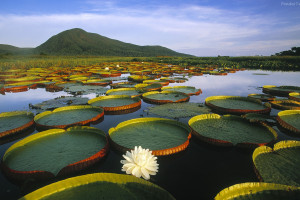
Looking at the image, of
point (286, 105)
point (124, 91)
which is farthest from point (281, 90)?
point (124, 91)

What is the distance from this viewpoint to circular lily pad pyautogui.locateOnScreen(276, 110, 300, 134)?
328cm

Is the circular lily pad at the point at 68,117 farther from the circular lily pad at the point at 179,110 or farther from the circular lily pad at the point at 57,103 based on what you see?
the circular lily pad at the point at 179,110

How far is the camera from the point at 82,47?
7938 cm

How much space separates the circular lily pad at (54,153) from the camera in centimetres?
213

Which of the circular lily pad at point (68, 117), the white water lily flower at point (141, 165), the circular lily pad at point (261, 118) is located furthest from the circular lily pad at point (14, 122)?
the circular lily pad at point (261, 118)

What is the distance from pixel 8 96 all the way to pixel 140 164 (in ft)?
25.4

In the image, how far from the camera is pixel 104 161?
102 inches

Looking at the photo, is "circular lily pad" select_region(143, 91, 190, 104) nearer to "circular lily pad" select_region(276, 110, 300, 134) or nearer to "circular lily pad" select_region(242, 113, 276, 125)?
"circular lily pad" select_region(242, 113, 276, 125)

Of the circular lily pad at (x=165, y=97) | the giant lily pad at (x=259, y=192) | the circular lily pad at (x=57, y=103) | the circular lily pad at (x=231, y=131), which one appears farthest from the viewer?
the circular lily pad at (x=165, y=97)

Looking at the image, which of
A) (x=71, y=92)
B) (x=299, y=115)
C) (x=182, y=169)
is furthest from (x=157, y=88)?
(x=182, y=169)

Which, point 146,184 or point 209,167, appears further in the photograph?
point 209,167

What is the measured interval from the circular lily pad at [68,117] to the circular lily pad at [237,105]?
3235 millimetres

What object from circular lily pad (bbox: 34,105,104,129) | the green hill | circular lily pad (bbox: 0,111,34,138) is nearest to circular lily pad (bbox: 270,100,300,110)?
circular lily pad (bbox: 34,105,104,129)

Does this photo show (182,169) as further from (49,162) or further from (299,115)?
(299,115)
